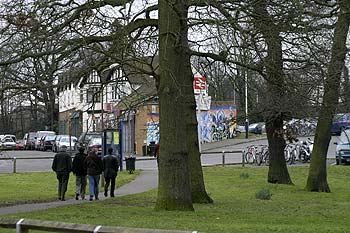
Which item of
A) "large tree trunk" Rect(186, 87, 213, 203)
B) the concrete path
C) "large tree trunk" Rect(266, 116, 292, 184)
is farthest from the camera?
"large tree trunk" Rect(266, 116, 292, 184)

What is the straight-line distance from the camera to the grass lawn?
13.3 m

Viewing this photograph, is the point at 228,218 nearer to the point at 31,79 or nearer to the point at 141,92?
the point at 31,79

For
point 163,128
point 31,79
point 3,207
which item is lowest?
point 3,207

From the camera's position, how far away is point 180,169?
16.9m

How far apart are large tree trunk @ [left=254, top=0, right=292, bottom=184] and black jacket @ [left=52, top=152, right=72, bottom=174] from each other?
6.89 metres

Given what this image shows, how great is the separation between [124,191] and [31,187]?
4062mm

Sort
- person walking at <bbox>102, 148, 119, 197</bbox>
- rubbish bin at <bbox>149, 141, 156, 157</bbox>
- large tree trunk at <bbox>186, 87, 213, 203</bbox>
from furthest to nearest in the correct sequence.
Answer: rubbish bin at <bbox>149, 141, 156, 157</bbox>, person walking at <bbox>102, 148, 119, 197</bbox>, large tree trunk at <bbox>186, 87, 213, 203</bbox>

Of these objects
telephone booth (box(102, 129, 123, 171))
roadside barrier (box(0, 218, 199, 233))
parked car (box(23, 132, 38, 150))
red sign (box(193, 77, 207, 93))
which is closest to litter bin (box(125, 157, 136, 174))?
telephone booth (box(102, 129, 123, 171))

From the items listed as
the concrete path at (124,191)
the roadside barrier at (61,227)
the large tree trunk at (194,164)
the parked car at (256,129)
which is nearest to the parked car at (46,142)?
the parked car at (256,129)

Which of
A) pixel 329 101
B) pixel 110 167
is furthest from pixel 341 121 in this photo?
pixel 110 167

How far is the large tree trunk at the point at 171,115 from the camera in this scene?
1672 cm

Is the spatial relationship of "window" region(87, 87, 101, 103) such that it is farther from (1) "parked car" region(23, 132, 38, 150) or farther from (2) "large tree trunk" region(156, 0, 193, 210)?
(1) "parked car" region(23, 132, 38, 150)

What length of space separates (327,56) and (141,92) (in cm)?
613

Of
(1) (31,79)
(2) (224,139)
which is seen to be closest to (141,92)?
(1) (31,79)
